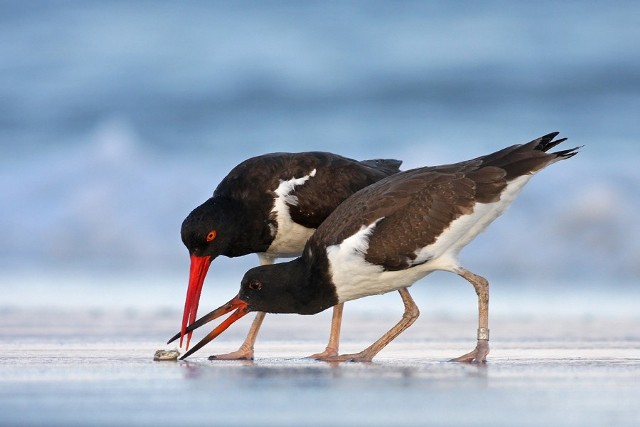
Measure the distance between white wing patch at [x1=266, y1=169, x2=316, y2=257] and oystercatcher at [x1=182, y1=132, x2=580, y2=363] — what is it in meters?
1.15

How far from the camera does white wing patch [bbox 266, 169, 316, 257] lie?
11219 millimetres

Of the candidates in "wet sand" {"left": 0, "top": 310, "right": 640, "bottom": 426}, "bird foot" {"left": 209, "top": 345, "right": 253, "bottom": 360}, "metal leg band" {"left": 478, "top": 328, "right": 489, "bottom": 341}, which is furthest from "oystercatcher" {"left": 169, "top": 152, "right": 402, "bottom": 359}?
"metal leg band" {"left": 478, "top": 328, "right": 489, "bottom": 341}

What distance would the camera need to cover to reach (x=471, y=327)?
13.2 meters

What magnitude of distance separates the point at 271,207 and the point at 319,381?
3862 millimetres

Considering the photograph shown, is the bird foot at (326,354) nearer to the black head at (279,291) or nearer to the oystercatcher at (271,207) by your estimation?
the oystercatcher at (271,207)

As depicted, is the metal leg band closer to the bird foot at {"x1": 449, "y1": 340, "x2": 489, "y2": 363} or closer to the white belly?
the bird foot at {"x1": 449, "y1": 340, "x2": 489, "y2": 363}

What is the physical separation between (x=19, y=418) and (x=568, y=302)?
10733 millimetres

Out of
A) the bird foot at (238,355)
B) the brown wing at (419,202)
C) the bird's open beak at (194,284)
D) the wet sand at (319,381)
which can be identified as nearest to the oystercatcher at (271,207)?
the bird's open beak at (194,284)

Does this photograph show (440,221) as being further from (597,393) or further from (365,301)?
(365,301)

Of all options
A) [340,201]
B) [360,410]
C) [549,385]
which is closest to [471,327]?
[340,201]

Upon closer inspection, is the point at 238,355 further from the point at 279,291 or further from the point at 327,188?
the point at 327,188

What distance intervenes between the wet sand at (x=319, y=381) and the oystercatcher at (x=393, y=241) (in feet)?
1.52

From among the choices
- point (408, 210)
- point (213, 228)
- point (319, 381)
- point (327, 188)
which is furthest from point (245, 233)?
point (319, 381)

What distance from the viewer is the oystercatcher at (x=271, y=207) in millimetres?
10797
